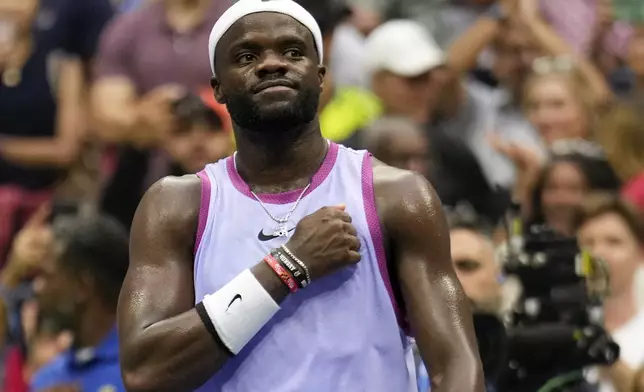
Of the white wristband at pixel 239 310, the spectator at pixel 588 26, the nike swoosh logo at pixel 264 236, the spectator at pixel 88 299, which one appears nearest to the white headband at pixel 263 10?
the nike swoosh logo at pixel 264 236

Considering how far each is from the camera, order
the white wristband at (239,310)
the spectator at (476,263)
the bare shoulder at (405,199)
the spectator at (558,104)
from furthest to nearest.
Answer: the spectator at (558,104) → the spectator at (476,263) → the bare shoulder at (405,199) → the white wristband at (239,310)

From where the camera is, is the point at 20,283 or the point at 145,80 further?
the point at 145,80

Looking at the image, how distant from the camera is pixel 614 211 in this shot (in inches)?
234

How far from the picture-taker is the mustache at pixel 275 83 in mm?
3275

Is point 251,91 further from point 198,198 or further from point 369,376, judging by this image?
point 369,376

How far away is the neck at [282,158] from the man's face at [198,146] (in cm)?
271

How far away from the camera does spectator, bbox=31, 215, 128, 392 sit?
5051 millimetres

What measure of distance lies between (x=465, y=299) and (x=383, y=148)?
8.10 ft

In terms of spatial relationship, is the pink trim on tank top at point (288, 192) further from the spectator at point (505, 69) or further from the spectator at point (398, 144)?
the spectator at point (505, 69)

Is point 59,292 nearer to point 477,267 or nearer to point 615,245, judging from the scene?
point 477,267

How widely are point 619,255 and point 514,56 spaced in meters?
1.61

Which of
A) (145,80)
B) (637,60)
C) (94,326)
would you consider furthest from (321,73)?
(637,60)

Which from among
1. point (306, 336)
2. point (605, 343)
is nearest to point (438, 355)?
point (306, 336)

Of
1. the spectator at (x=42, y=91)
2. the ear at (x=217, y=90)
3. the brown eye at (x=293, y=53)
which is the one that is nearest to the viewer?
the brown eye at (x=293, y=53)
